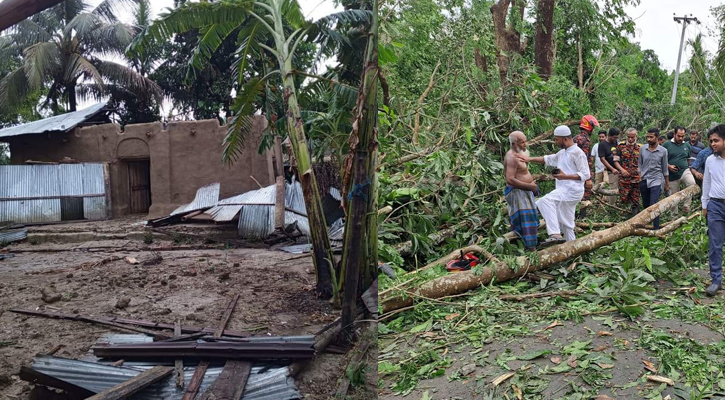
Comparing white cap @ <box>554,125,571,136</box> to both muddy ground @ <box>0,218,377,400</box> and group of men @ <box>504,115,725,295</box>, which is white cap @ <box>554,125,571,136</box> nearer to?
group of men @ <box>504,115,725,295</box>

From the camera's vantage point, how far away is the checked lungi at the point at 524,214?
3.77m

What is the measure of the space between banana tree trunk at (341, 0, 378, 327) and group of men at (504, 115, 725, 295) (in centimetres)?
169

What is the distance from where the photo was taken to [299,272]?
2660 millimetres

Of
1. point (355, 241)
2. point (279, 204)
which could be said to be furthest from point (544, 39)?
point (279, 204)

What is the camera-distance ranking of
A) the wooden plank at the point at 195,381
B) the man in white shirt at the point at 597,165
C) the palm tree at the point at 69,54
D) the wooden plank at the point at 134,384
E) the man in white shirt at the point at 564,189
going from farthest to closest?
the man in white shirt at the point at 597,165, the man in white shirt at the point at 564,189, the palm tree at the point at 69,54, the wooden plank at the point at 195,381, the wooden plank at the point at 134,384

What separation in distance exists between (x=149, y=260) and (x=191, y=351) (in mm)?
612

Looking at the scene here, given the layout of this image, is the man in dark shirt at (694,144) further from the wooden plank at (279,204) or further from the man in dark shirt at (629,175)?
the wooden plank at (279,204)

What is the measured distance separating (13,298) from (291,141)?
1.41m

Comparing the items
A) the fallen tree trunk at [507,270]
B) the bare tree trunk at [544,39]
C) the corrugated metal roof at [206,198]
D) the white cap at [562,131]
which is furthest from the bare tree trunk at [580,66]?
the corrugated metal roof at [206,198]

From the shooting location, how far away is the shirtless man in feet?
12.1

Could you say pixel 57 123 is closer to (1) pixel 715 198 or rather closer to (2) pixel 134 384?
(2) pixel 134 384

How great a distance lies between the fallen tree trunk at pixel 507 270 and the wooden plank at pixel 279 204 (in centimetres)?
90

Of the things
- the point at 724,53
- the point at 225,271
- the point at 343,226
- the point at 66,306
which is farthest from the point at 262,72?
the point at 724,53

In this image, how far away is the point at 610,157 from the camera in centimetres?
528
